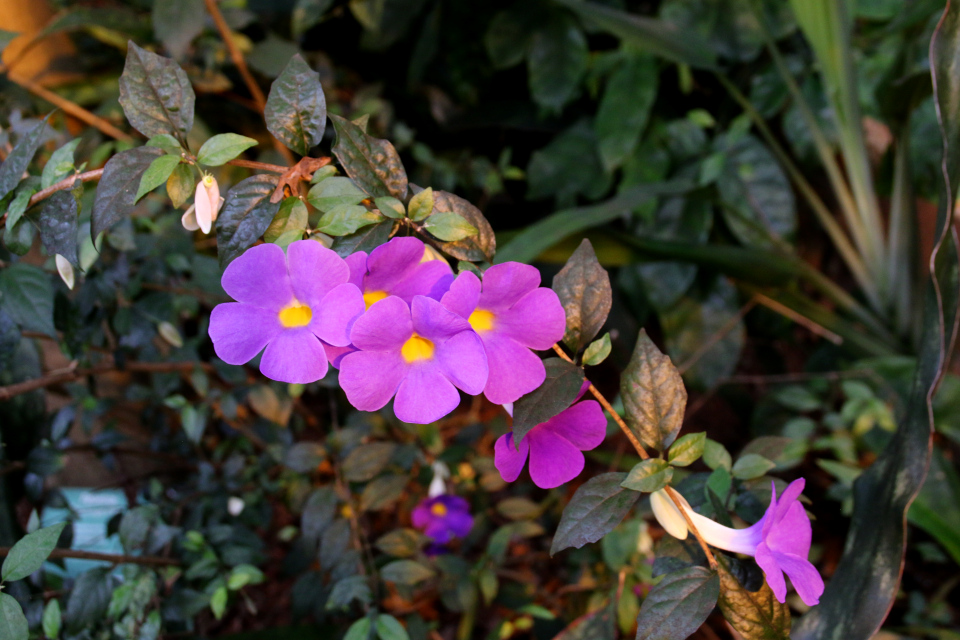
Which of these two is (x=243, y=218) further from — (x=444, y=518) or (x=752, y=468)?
(x=444, y=518)

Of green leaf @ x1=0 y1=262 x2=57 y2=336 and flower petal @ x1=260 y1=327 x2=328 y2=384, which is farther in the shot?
green leaf @ x1=0 y1=262 x2=57 y2=336

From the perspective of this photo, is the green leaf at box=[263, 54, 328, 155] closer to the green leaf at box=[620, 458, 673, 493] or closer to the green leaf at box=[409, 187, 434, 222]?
the green leaf at box=[409, 187, 434, 222]

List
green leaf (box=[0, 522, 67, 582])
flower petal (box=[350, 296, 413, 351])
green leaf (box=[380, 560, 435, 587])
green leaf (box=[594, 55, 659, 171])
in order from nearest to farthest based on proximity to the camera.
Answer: flower petal (box=[350, 296, 413, 351]), green leaf (box=[0, 522, 67, 582]), green leaf (box=[380, 560, 435, 587]), green leaf (box=[594, 55, 659, 171])

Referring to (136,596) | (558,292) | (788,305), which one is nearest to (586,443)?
(558,292)

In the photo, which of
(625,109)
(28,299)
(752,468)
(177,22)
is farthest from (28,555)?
(625,109)

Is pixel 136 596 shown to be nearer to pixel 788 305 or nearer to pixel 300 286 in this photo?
pixel 300 286

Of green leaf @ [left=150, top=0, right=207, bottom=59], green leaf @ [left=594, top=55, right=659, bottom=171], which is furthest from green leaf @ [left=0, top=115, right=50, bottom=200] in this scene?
green leaf @ [left=594, top=55, right=659, bottom=171]

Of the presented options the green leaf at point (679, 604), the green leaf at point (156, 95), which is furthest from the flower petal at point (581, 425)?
the green leaf at point (156, 95)

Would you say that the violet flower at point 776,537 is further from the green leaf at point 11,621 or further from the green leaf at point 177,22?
the green leaf at point 177,22
